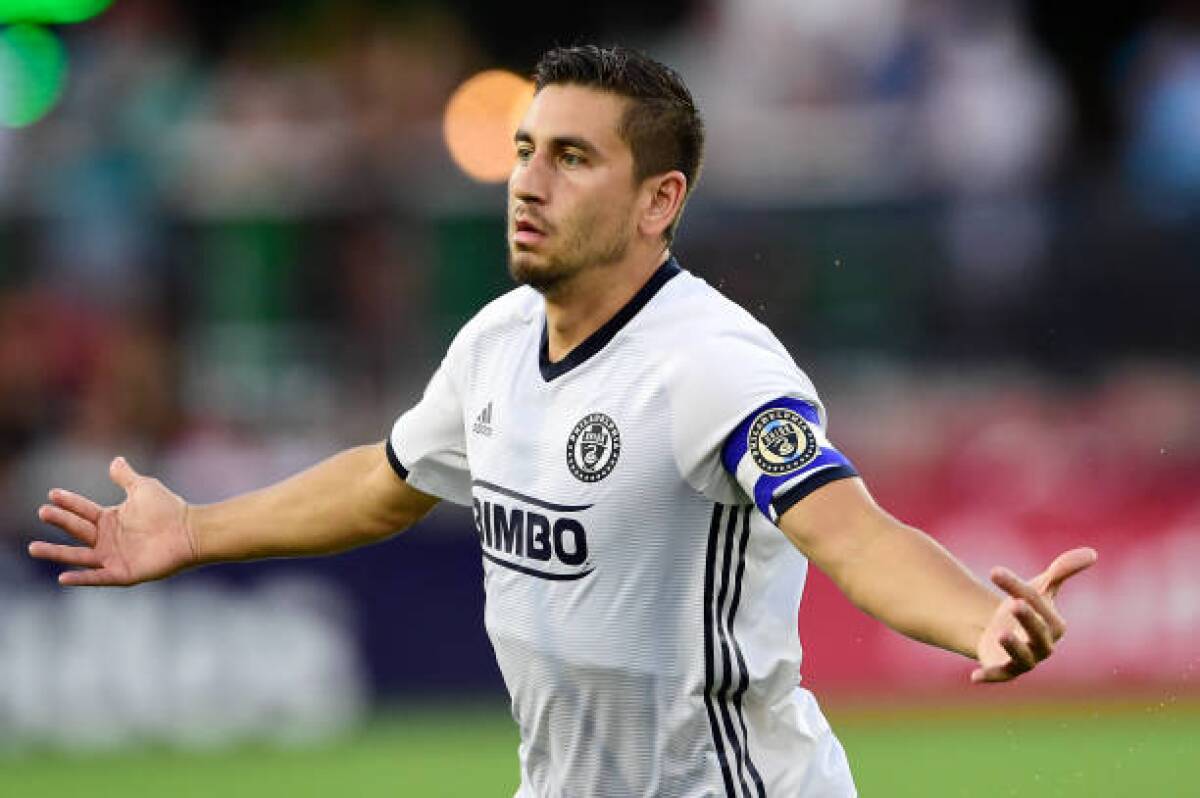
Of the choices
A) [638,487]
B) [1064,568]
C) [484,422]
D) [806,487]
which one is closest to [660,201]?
[484,422]

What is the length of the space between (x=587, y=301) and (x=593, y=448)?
1.48ft

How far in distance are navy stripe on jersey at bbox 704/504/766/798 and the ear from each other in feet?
2.60

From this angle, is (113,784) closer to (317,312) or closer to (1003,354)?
(317,312)

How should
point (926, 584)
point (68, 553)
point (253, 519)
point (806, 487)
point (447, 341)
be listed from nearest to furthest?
1. point (926, 584)
2. point (806, 487)
3. point (68, 553)
4. point (253, 519)
5. point (447, 341)

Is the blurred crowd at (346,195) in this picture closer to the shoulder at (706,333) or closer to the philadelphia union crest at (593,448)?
the shoulder at (706,333)

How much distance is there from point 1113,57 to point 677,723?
10.9 metres

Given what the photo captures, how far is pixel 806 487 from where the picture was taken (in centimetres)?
520

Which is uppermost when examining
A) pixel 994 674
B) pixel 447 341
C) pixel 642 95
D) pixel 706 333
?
pixel 447 341

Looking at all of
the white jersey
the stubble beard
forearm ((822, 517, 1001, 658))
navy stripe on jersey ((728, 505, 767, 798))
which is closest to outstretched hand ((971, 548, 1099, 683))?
forearm ((822, 517, 1001, 658))

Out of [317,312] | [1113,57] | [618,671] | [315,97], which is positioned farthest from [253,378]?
[618,671]

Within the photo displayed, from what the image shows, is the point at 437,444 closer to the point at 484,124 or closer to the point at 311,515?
the point at 311,515

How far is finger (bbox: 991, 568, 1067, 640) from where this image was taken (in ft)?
15.0

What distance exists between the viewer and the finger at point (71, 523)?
630 centimetres

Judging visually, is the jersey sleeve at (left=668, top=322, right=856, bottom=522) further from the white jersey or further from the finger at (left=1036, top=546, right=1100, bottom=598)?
the finger at (left=1036, top=546, right=1100, bottom=598)
